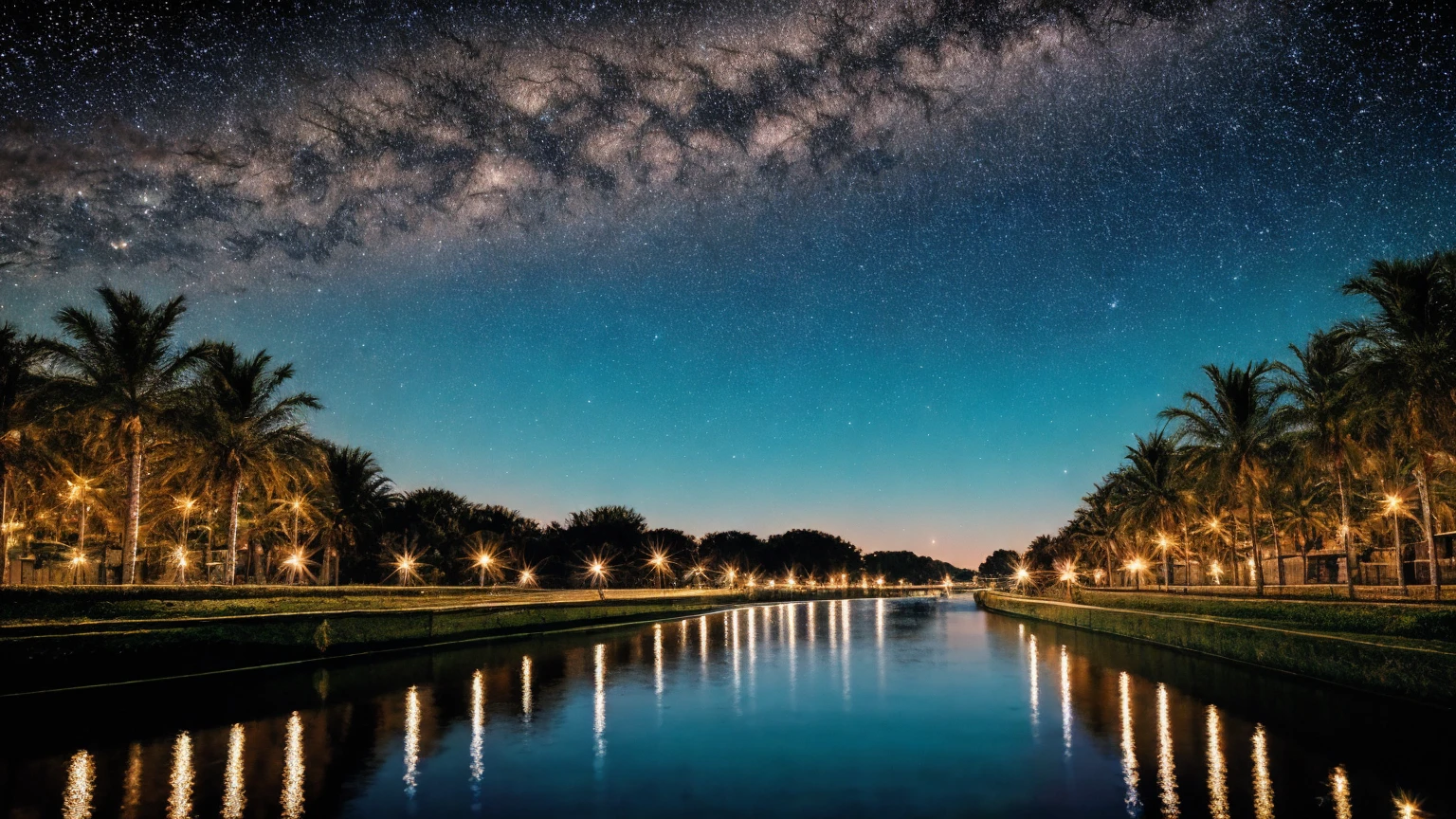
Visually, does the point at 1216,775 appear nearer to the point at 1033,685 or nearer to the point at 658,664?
the point at 1033,685

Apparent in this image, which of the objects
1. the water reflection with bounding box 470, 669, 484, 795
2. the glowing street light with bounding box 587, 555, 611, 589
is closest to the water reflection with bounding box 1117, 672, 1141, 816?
the water reflection with bounding box 470, 669, 484, 795

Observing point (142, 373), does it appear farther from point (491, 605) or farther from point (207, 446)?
point (491, 605)

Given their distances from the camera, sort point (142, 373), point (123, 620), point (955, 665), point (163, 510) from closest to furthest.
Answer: point (123, 620)
point (955, 665)
point (142, 373)
point (163, 510)

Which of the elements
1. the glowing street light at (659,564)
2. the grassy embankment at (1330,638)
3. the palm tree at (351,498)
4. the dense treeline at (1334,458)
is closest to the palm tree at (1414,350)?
the dense treeline at (1334,458)

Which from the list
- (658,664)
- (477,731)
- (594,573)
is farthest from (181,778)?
(594,573)

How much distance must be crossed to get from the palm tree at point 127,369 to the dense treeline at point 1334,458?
4130 centimetres

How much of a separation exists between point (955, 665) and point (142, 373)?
30.4m

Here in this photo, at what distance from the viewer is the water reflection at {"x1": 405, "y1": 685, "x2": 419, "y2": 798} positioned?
32.7 feet

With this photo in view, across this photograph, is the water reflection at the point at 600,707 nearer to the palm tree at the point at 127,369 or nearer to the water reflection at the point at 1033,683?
the water reflection at the point at 1033,683

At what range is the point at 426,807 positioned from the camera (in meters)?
9.00

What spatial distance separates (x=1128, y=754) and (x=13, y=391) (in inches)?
1311

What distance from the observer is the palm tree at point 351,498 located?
5800 cm

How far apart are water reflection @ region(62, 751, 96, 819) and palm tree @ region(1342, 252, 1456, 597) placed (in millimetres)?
30394

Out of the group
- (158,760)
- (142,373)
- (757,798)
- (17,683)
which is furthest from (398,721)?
(142,373)
